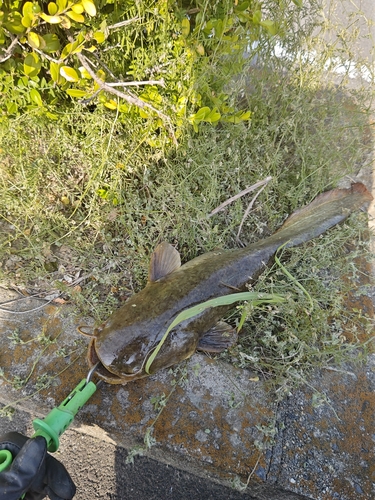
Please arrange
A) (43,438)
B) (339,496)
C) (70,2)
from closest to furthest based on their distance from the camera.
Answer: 1. (43,438)
2. (70,2)
3. (339,496)

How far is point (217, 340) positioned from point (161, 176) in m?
1.33

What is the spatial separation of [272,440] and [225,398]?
0.34 metres

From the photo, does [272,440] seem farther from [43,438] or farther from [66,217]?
[66,217]

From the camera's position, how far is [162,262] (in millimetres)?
2439

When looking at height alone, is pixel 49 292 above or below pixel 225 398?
above

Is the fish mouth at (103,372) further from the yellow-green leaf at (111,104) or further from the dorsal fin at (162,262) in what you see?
the yellow-green leaf at (111,104)

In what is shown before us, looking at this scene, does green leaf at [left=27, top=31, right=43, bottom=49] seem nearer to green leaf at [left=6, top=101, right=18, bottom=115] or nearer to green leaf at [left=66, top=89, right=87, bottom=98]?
green leaf at [left=66, top=89, right=87, bottom=98]

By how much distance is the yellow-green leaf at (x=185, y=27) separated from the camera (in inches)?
85.3

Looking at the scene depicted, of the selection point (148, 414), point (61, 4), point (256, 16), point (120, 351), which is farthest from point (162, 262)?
point (256, 16)

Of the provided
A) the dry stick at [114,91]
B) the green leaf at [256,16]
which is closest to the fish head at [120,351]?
the dry stick at [114,91]

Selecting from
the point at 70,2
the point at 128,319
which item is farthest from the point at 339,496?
the point at 70,2

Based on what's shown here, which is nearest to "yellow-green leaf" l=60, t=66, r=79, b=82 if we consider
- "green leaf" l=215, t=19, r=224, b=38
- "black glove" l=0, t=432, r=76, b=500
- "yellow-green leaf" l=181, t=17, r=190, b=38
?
"yellow-green leaf" l=181, t=17, r=190, b=38

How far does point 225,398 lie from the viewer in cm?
217

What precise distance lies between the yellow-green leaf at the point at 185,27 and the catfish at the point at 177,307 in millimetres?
1330
